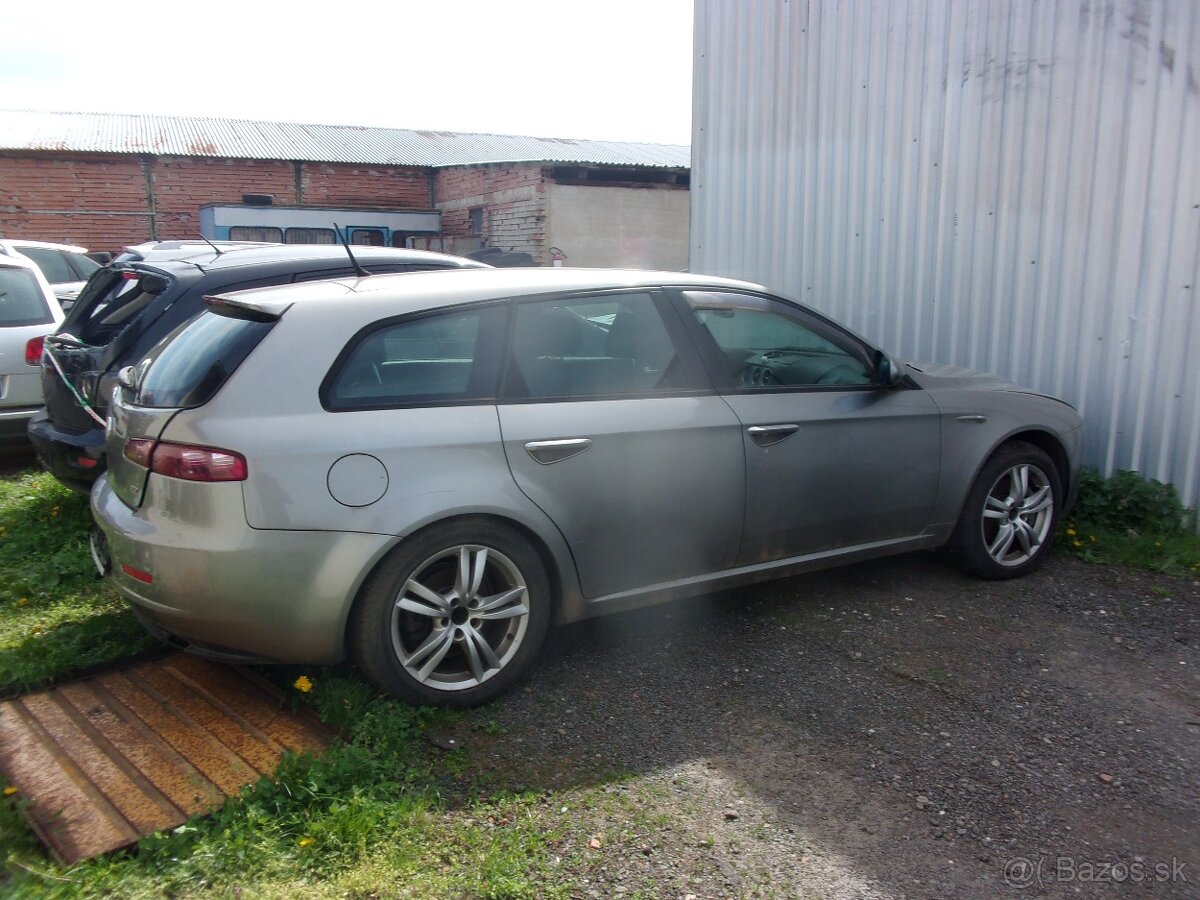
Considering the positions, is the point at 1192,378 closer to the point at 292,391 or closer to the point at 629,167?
the point at 292,391

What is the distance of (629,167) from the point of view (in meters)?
20.7

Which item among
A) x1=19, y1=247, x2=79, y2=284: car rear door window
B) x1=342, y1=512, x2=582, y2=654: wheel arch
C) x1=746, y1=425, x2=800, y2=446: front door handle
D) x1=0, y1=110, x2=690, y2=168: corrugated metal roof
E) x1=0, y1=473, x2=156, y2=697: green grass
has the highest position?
x1=0, y1=110, x2=690, y2=168: corrugated metal roof

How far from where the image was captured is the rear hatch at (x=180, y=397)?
3469 millimetres

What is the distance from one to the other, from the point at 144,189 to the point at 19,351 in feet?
63.2

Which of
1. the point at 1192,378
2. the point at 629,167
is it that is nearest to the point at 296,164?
the point at 629,167

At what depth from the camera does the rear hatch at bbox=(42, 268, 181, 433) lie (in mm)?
5250

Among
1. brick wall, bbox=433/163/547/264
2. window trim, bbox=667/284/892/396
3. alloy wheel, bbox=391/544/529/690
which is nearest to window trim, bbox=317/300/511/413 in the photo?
alloy wheel, bbox=391/544/529/690

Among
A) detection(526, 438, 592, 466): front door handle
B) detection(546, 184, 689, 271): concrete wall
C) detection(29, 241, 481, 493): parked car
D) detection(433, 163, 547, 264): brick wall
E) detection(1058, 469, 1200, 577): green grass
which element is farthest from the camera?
detection(546, 184, 689, 271): concrete wall

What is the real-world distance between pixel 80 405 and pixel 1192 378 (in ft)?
20.2

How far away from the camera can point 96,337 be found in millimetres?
5801

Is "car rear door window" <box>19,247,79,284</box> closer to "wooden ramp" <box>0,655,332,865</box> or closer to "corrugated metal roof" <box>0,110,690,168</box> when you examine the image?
"wooden ramp" <box>0,655,332,865</box>

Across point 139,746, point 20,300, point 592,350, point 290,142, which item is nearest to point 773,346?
point 592,350

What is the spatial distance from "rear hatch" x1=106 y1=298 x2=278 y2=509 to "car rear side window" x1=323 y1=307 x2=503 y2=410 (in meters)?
0.34

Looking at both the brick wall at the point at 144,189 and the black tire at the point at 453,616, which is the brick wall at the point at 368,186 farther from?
the black tire at the point at 453,616
